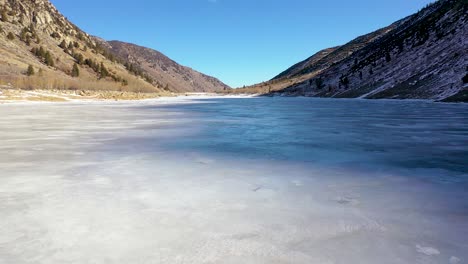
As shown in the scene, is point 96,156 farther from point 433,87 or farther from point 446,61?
point 446,61

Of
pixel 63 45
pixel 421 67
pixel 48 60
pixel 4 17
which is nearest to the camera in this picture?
pixel 421 67

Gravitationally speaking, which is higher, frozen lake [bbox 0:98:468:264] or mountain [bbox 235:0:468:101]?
mountain [bbox 235:0:468:101]

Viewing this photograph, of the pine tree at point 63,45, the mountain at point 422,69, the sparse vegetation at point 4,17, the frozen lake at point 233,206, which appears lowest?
the frozen lake at point 233,206

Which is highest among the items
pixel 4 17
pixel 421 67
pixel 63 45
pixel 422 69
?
pixel 4 17

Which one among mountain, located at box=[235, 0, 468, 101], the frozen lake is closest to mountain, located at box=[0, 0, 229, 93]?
mountain, located at box=[235, 0, 468, 101]

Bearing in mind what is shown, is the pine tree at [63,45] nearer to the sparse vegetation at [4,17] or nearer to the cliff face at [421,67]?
the sparse vegetation at [4,17]

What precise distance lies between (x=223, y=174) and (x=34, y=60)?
5081 inches

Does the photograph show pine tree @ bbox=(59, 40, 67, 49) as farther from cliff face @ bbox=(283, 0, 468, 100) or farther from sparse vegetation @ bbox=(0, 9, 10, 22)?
cliff face @ bbox=(283, 0, 468, 100)

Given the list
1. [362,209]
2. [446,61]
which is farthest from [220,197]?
[446,61]

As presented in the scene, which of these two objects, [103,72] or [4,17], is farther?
[103,72]

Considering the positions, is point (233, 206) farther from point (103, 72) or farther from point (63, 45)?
point (63, 45)

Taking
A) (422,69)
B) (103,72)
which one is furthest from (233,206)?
(103,72)

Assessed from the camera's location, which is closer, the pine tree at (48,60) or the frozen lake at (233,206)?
the frozen lake at (233,206)

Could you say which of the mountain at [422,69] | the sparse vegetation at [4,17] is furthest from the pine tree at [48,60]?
the mountain at [422,69]
